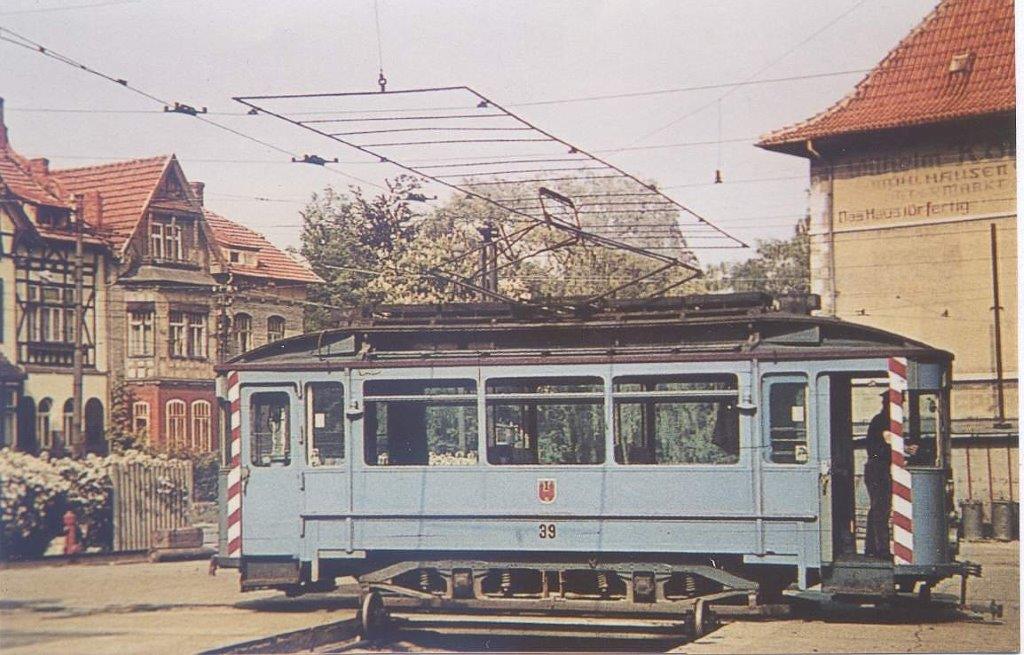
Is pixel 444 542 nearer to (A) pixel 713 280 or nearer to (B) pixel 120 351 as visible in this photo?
(B) pixel 120 351

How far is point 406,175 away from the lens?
39.9ft

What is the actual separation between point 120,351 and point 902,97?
789 centimetres

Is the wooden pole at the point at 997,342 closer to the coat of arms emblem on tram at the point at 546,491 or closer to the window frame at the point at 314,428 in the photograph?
the coat of arms emblem on tram at the point at 546,491

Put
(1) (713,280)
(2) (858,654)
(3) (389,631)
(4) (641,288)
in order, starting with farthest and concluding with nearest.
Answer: (1) (713,280)
(4) (641,288)
(3) (389,631)
(2) (858,654)

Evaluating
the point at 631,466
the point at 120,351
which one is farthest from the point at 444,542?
the point at 120,351

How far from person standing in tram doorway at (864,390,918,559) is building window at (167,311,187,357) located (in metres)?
6.54

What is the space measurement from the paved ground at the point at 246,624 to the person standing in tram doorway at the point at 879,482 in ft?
→ 1.97

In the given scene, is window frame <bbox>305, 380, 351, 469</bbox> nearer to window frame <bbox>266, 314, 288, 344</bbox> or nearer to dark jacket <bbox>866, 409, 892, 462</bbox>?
window frame <bbox>266, 314, 288, 344</bbox>

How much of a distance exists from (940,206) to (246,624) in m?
7.49

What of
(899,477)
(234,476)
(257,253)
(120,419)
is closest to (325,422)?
(234,476)

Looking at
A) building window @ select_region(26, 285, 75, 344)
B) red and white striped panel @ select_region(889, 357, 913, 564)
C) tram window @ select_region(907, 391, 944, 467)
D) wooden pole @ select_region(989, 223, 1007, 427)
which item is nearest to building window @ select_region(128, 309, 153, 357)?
building window @ select_region(26, 285, 75, 344)

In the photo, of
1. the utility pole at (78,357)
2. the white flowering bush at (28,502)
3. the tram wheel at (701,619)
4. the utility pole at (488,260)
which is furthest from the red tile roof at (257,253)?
the tram wheel at (701,619)

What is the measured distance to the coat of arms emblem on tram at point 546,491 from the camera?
979 centimetres

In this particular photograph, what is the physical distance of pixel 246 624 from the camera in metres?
10.0
